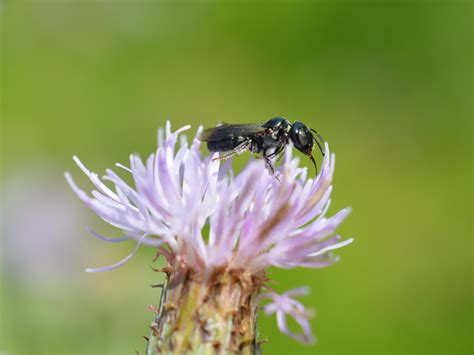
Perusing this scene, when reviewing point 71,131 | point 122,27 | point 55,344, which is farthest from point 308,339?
point 122,27

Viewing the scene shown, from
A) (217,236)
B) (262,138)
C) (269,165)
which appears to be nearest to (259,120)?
(262,138)

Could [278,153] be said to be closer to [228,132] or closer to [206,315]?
[228,132]

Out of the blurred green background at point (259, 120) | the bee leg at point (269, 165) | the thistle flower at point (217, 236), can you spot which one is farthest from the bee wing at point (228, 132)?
the blurred green background at point (259, 120)

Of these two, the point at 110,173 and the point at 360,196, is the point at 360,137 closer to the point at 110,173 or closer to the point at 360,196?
the point at 360,196

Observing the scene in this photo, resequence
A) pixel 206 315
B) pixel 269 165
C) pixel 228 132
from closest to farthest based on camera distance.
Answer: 1. pixel 206 315
2. pixel 269 165
3. pixel 228 132

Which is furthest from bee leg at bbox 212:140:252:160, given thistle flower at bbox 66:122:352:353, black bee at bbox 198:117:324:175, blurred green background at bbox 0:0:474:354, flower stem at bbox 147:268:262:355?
blurred green background at bbox 0:0:474:354

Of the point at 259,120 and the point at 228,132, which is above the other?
the point at 259,120

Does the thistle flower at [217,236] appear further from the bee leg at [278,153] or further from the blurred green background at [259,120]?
the blurred green background at [259,120]
